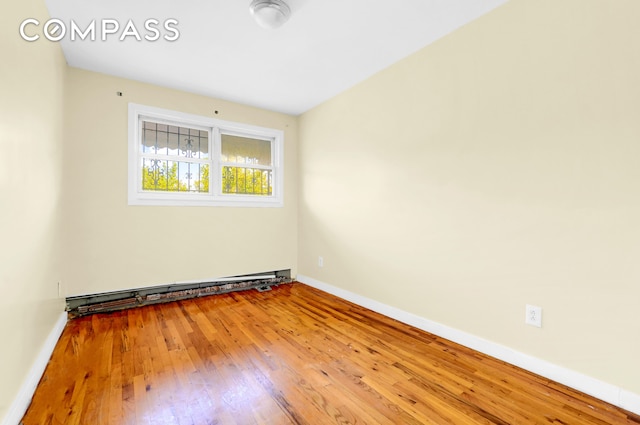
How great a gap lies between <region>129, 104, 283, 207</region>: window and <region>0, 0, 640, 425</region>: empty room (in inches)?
1.1

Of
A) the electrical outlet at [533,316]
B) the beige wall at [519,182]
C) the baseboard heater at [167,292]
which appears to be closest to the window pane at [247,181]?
the baseboard heater at [167,292]

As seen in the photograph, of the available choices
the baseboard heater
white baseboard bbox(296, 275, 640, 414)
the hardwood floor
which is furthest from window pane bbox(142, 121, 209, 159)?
white baseboard bbox(296, 275, 640, 414)

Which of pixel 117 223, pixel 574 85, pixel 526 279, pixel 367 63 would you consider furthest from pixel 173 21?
pixel 526 279

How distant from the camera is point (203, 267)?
11.8ft

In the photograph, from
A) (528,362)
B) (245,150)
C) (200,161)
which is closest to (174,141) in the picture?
(200,161)

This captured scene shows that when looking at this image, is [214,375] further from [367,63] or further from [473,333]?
[367,63]

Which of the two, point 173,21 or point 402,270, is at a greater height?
point 173,21

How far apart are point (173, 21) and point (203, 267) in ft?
8.44

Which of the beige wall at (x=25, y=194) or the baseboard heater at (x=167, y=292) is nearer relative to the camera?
the beige wall at (x=25, y=194)

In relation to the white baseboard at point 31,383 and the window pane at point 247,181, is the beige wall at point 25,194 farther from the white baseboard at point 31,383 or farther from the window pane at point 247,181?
the window pane at point 247,181

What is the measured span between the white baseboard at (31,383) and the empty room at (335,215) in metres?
0.03

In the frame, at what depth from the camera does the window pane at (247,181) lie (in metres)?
3.88

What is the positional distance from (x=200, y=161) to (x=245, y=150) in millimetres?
639

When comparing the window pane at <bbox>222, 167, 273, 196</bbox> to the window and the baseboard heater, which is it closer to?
the window
